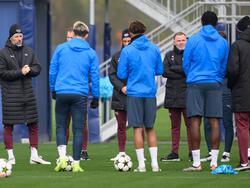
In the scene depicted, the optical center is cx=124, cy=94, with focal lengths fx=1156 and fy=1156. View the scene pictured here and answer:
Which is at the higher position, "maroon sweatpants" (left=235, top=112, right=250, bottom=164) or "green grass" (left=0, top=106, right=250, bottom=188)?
"maroon sweatpants" (left=235, top=112, right=250, bottom=164)

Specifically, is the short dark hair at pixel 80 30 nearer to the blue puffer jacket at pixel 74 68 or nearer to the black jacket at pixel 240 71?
the blue puffer jacket at pixel 74 68

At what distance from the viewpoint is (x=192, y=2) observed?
26766mm

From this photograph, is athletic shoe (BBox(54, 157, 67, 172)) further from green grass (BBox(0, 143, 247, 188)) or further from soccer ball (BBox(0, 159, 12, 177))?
soccer ball (BBox(0, 159, 12, 177))

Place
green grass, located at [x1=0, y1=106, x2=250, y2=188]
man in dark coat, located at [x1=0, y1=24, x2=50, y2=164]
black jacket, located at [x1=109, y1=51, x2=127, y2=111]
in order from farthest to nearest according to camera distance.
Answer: black jacket, located at [x1=109, y1=51, x2=127, y2=111] < man in dark coat, located at [x1=0, y1=24, x2=50, y2=164] < green grass, located at [x1=0, y1=106, x2=250, y2=188]

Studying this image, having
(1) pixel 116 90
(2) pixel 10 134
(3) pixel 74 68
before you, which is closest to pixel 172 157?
(1) pixel 116 90

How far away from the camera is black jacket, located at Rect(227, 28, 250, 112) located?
15.9 meters

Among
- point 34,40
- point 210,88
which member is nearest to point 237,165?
point 210,88

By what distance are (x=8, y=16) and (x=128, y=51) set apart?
8160 millimetres

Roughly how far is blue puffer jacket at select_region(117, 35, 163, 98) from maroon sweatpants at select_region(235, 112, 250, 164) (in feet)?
4.14

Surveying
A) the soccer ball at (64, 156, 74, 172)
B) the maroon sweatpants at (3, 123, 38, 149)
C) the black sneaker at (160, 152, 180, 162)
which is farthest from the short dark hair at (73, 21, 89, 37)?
the black sneaker at (160, 152, 180, 162)

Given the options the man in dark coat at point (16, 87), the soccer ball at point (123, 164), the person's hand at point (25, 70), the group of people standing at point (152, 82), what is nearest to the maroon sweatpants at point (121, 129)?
the man in dark coat at point (16, 87)

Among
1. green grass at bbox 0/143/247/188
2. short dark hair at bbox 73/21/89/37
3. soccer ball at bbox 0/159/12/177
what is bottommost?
green grass at bbox 0/143/247/188

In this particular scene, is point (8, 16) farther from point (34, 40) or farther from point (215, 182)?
point (215, 182)

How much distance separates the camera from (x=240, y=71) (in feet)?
52.3
